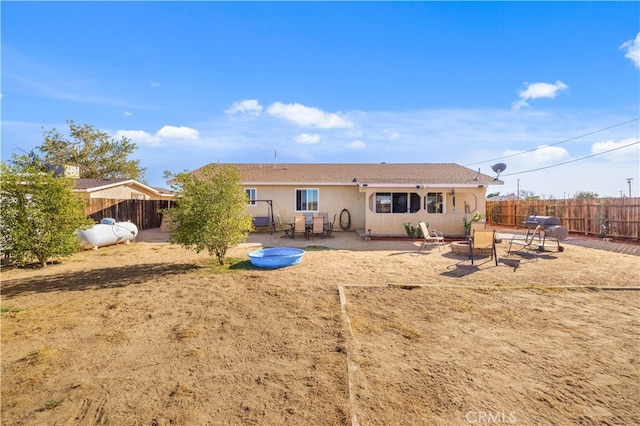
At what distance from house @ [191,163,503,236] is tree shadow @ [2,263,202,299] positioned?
7.29 metres

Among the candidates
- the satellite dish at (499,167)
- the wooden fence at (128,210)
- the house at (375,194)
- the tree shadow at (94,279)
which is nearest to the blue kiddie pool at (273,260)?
the tree shadow at (94,279)

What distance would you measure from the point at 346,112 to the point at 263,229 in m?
9.66

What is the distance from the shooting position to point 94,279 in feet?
22.3

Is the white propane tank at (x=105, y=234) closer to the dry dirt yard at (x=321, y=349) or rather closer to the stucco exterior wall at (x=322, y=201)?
the dry dirt yard at (x=321, y=349)

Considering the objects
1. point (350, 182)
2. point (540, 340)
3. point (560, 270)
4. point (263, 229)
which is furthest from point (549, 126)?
point (540, 340)

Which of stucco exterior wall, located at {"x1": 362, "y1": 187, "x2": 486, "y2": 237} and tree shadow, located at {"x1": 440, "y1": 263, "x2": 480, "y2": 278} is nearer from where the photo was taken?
tree shadow, located at {"x1": 440, "y1": 263, "x2": 480, "y2": 278}

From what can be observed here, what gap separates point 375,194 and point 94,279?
475 inches

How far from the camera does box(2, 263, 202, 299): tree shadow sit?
6109 mm

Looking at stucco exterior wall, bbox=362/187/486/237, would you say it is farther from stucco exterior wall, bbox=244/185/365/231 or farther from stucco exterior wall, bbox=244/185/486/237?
stucco exterior wall, bbox=244/185/365/231

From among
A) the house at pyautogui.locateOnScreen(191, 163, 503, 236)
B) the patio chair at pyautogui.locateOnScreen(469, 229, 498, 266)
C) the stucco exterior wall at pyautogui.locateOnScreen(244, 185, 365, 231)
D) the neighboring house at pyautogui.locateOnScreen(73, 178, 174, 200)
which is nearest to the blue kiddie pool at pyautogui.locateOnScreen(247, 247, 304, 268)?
the patio chair at pyautogui.locateOnScreen(469, 229, 498, 266)

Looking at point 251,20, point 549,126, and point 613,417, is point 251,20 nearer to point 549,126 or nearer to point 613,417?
point 613,417

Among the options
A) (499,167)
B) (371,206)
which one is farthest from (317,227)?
(499,167)

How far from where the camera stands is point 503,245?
11.4 meters

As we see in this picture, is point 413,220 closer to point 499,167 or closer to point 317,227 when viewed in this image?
point 317,227
